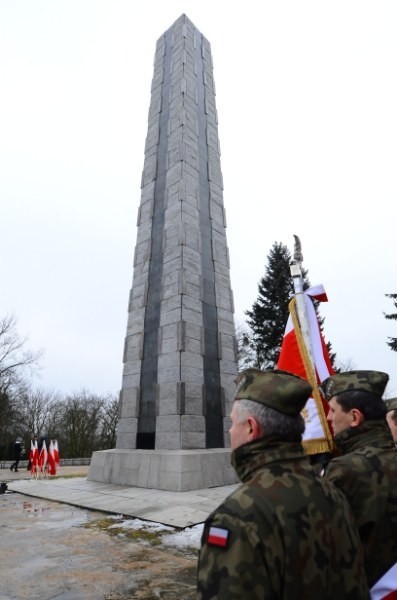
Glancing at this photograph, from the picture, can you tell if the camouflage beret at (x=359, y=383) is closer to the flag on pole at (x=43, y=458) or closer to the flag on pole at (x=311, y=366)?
the flag on pole at (x=311, y=366)

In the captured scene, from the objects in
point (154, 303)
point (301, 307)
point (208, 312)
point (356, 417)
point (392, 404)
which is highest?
point (154, 303)

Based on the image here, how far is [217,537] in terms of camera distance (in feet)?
4.11

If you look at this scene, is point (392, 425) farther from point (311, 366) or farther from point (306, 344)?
point (306, 344)

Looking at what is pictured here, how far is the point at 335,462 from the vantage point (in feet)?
6.60

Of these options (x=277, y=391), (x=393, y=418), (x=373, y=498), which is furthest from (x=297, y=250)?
(x=277, y=391)

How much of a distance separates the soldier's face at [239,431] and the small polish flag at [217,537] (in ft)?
1.09

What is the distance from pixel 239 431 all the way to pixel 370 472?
0.88 m

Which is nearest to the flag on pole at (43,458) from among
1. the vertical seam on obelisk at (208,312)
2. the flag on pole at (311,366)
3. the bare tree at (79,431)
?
the vertical seam on obelisk at (208,312)

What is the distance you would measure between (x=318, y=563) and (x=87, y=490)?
954cm

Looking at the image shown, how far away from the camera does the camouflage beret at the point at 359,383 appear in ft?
7.38

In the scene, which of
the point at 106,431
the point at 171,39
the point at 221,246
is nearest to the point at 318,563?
the point at 221,246

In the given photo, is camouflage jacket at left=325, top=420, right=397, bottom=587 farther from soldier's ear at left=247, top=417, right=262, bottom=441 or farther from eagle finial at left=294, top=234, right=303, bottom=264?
eagle finial at left=294, top=234, right=303, bottom=264

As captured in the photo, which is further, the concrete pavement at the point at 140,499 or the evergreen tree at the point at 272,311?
the evergreen tree at the point at 272,311

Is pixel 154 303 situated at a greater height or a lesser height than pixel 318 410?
greater
